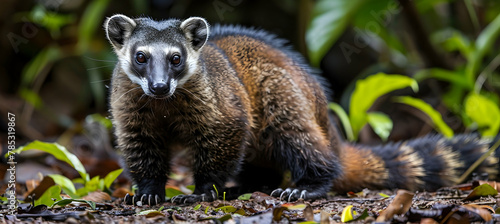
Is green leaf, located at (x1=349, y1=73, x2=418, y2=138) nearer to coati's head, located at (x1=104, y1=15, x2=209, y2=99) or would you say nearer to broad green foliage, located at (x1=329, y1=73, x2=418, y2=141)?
broad green foliage, located at (x1=329, y1=73, x2=418, y2=141)

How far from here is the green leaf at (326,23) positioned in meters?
7.14

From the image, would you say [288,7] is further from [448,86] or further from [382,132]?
[382,132]

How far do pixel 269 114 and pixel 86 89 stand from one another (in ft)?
19.3

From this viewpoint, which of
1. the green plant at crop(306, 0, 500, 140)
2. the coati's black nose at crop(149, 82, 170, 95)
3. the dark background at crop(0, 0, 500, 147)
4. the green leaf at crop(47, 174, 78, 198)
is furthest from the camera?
the dark background at crop(0, 0, 500, 147)

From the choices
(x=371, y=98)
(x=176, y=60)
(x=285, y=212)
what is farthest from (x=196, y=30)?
(x=371, y=98)

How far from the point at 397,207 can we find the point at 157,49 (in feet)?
7.72

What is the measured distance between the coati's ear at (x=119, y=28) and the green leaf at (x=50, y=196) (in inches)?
55.6

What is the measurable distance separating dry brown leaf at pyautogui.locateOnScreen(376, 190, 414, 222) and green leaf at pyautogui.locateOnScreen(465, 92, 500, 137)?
3411 millimetres

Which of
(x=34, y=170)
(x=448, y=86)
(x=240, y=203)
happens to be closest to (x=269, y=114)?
(x=240, y=203)

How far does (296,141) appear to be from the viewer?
5367 millimetres

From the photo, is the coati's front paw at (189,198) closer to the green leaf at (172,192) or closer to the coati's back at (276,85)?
the green leaf at (172,192)

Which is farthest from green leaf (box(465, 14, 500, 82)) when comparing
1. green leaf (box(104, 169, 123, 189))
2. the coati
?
green leaf (box(104, 169, 123, 189))

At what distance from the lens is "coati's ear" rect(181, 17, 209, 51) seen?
5.04m

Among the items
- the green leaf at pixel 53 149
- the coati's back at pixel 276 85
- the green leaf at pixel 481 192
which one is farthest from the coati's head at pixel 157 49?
the green leaf at pixel 481 192
